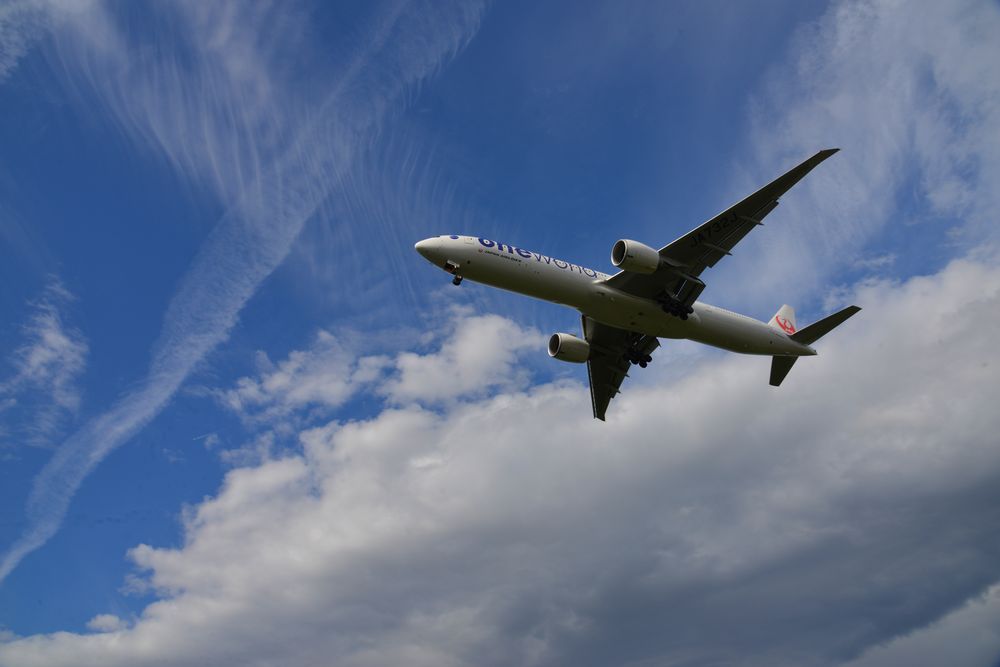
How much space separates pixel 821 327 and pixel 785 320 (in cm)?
544

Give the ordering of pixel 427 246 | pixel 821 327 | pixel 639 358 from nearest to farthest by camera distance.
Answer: pixel 427 246 < pixel 821 327 < pixel 639 358

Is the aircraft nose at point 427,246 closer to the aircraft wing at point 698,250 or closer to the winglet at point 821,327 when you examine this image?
the aircraft wing at point 698,250

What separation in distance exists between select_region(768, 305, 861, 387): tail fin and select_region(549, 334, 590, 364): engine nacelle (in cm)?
1243

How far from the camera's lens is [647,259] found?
40.9 metres

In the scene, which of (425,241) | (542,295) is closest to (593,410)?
(542,295)

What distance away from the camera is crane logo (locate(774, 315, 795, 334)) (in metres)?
53.1

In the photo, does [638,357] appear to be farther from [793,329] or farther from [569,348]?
[793,329]

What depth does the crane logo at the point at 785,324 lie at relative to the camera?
5306 centimetres

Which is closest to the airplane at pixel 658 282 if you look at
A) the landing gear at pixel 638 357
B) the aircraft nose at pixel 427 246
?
the aircraft nose at pixel 427 246

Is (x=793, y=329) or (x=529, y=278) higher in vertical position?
(x=793, y=329)

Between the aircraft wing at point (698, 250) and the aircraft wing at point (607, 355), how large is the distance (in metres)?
8.14

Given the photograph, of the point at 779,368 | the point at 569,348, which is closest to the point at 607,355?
the point at 569,348

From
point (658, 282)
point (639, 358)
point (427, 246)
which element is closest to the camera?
point (427, 246)

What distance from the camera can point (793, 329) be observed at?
53719 millimetres
